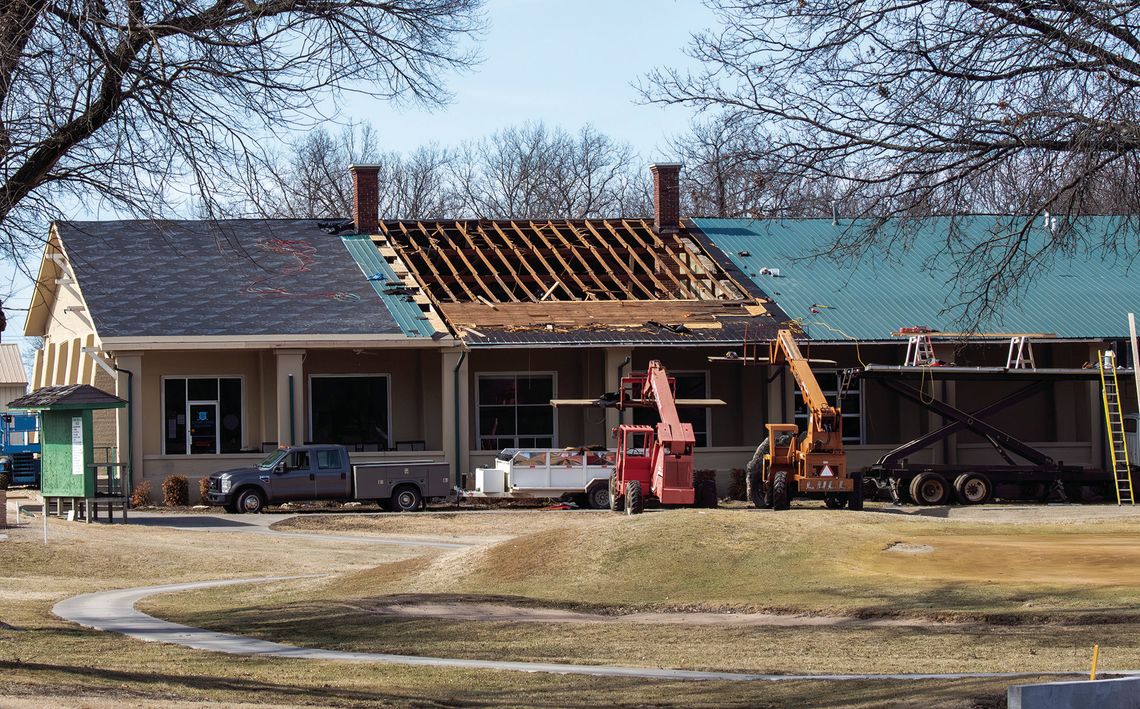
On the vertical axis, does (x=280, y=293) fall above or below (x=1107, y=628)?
above

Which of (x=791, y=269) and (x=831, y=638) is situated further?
(x=791, y=269)

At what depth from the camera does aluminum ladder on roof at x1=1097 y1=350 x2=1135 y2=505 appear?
32594mm

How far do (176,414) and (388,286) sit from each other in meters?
5.94

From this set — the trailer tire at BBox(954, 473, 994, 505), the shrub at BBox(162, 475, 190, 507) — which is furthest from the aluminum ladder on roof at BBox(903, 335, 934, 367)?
the shrub at BBox(162, 475, 190, 507)

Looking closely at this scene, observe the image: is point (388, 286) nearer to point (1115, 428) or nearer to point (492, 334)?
point (492, 334)

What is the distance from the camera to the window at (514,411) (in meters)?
36.8

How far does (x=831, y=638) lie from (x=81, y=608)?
886cm

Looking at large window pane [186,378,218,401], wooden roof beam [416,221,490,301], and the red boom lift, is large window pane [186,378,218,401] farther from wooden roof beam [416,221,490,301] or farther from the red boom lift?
the red boom lift

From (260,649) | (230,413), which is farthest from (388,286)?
(260,649)

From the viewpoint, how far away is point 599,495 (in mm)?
32719

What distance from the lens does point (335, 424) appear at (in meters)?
36.1

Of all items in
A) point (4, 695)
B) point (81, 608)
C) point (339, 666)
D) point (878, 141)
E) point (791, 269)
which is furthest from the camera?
point (791, 269)

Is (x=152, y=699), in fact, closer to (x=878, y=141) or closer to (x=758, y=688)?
(x=758, y=688)

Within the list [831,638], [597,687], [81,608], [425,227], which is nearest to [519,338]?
[425,227]
